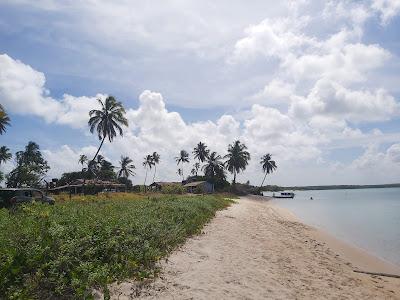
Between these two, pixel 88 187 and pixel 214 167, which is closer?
pixel 88 187

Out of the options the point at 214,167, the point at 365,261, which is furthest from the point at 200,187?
the point at 365,261

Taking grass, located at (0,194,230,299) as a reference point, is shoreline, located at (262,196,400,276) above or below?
below

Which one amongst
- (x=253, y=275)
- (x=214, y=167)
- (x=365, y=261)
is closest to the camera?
(x=253, y=275)

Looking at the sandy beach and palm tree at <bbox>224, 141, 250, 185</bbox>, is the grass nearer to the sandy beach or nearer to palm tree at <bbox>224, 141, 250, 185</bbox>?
the sandy beach

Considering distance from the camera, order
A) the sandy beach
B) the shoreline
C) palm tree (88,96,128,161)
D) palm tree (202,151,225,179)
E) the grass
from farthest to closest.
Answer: palm tree (202,151,225,179)
palm tree (88,96,128,161)
the shoreline
the sandy beach
the grass

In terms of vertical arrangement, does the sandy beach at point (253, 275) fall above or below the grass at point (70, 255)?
below

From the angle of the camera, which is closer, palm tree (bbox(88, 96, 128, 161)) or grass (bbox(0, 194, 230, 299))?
grass (bbox(0, 194, 230, 299))

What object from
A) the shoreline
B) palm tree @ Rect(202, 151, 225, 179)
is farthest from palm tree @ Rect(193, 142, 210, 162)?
the shoreline

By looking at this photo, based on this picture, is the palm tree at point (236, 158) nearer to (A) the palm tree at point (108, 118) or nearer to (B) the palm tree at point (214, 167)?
(B) the palm tree at point (214, 167)

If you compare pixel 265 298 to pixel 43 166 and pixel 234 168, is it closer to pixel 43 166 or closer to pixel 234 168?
pixel 43 166

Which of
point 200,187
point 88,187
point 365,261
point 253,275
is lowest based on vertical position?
point 365,261

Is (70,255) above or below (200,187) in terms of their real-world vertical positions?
below

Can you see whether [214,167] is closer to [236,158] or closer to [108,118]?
[236,158]

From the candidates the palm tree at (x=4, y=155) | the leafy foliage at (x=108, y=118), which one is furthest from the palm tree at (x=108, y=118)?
the palm tree at (x=4, y=155)
